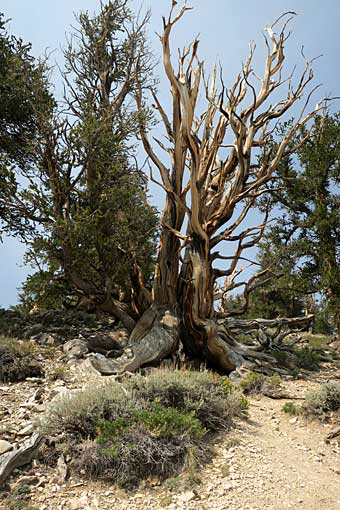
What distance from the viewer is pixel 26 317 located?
966 cm

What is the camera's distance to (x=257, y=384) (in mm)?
6875

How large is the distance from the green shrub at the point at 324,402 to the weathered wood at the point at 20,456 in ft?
11.5

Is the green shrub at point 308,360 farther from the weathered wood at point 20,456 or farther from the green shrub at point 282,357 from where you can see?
the weathered wood at point 20,456

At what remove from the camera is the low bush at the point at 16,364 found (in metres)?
5.85

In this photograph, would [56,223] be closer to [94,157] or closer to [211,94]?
[94,157]

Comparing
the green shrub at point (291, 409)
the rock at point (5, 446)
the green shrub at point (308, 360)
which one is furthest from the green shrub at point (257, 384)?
the rock at point (5, 446)

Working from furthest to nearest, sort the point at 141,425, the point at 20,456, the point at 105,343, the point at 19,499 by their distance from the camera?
the point at 105,343
the point at 141,425
the point at 20,456
the point at 19,499

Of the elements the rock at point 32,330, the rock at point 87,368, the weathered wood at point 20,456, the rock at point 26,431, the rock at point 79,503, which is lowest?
the rock at point 79,503

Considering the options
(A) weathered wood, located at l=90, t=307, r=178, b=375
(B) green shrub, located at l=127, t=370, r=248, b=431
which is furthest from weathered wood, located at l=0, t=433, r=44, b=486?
(A) weathered wood, located at l=90, t=307, r=178, b=375

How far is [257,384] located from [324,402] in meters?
1.32

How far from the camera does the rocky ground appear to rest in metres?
3.60

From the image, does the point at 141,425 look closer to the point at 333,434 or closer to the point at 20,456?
the point at 20,456

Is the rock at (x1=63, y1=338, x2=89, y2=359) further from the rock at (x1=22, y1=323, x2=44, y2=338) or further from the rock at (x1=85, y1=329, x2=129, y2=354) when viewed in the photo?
the rock at (x1=22, y1=323, x2=44, y2=338)

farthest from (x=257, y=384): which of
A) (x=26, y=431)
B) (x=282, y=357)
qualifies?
(x=26, y=431)
